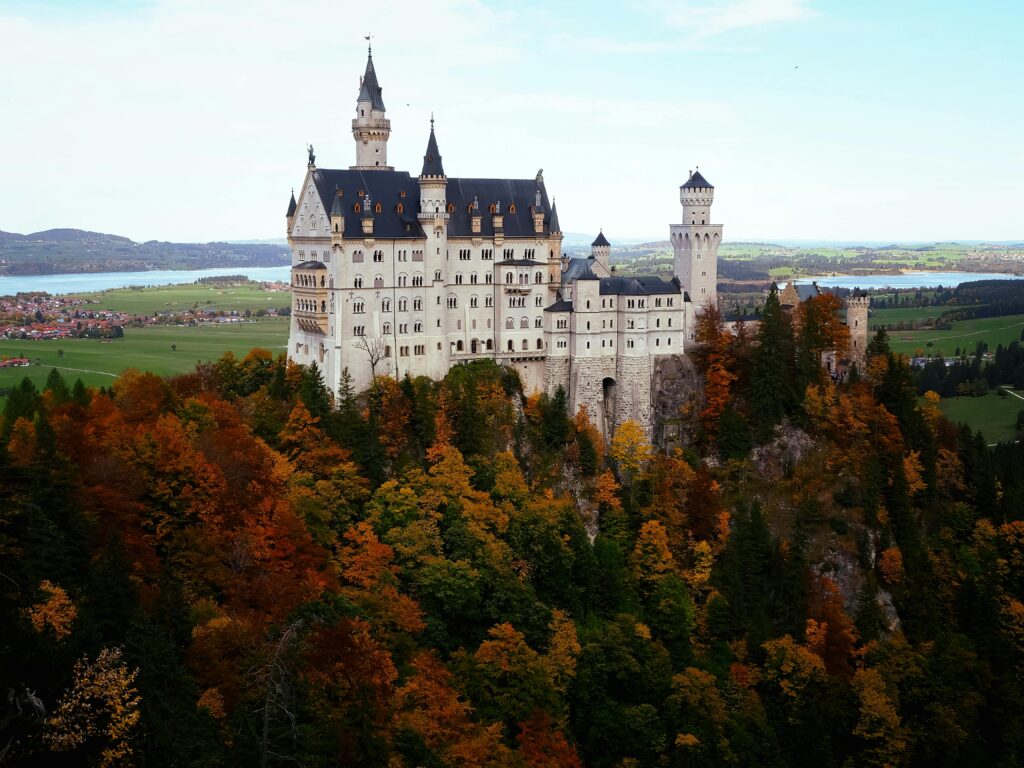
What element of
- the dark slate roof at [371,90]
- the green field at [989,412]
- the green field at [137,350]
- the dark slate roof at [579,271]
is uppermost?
the dark slate roof at [371,90]

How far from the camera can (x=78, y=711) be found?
35.5 m

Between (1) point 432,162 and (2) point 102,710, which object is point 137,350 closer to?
(1) point 432,162

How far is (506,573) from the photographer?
65.6 metres

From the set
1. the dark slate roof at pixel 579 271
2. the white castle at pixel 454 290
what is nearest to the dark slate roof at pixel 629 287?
the white castle at pixel 454 290

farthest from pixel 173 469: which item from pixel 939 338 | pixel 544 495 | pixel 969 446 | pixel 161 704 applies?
pixel 939 338

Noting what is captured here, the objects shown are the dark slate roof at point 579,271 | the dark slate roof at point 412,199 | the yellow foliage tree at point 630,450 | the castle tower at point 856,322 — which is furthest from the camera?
the castle tower at point 856,322

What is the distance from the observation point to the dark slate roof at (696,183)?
90812 millimetres

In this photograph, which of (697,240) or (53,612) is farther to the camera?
(697,240)

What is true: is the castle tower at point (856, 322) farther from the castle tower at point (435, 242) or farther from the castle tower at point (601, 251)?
the castle tower at point (435, 242)

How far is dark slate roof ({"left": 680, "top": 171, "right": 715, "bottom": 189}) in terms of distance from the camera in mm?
90812

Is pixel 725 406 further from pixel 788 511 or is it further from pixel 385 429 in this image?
pixel 385 429

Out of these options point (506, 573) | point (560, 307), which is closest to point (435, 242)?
point (560, 307)

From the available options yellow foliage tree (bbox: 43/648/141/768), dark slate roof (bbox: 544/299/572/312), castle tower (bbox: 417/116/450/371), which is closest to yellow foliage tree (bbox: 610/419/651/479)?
dark slate roof (bbox: 544/299/572/312)

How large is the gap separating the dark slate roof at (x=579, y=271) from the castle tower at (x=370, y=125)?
Result: 50.4 ft
